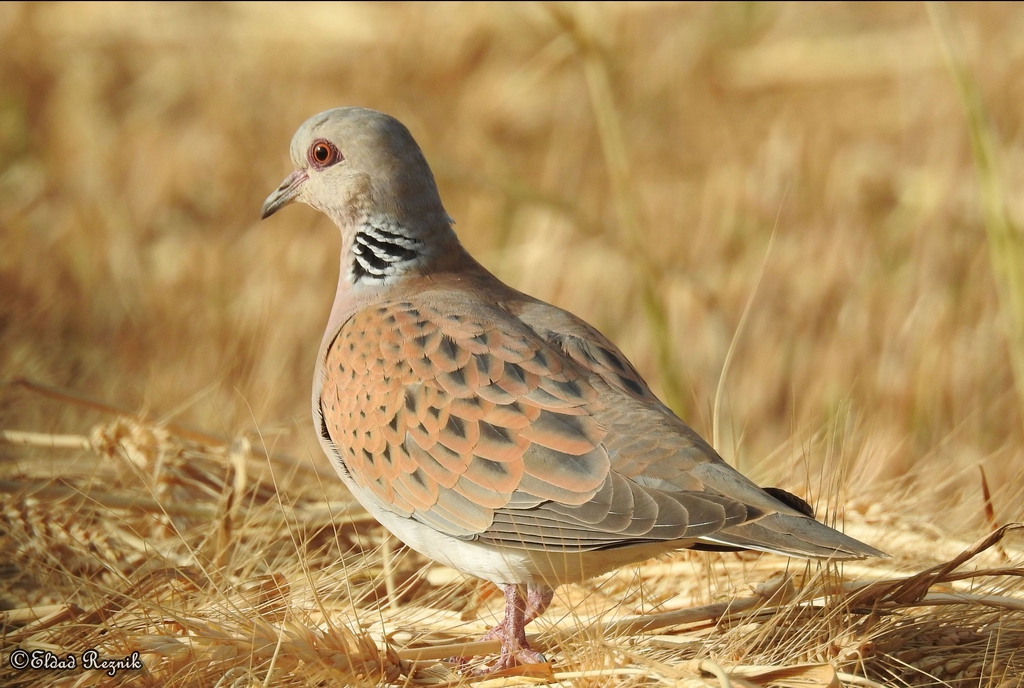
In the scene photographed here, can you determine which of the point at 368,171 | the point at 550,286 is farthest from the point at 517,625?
the point at 550,286

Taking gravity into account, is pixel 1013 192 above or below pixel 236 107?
below

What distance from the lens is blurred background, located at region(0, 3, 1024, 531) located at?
21.1 feet

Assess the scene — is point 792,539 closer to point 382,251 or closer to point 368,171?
point 382,251

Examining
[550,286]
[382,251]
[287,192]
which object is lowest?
[550,286]

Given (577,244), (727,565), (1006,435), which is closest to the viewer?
(727,565)

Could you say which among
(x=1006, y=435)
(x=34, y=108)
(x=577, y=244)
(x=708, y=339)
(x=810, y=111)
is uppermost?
(x=34, y=108)

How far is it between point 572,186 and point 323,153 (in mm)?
4517

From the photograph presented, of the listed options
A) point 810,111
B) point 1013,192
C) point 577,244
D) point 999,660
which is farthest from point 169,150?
point 999,660

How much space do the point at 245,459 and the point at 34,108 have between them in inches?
210

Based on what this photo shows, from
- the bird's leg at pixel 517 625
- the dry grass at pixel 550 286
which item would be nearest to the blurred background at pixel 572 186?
the dry grass at pixel 550 286

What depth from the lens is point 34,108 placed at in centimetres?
770

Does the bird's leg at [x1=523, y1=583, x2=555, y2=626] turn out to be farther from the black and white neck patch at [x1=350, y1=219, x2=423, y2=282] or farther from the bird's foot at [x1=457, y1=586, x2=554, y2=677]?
the black and white neck patch at [x1=350, y1=219, x2=423, y2=282]

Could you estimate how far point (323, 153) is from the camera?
3.55 m

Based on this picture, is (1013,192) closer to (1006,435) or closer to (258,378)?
(1006,435)
